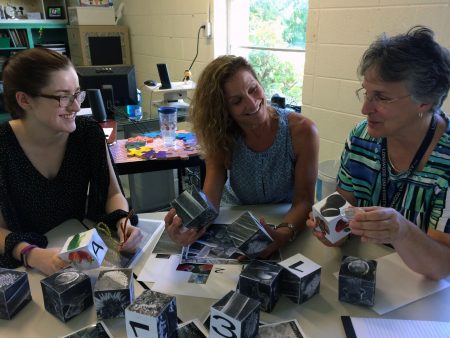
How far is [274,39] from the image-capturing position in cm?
329

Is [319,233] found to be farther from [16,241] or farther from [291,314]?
[16,241]

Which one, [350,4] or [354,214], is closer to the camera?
[354,214]

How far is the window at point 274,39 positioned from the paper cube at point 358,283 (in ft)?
7.54

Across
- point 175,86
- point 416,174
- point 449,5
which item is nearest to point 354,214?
point 416,174

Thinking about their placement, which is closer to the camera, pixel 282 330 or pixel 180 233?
pixel 282 330

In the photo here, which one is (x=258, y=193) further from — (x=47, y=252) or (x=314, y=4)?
(x=314, y=4)

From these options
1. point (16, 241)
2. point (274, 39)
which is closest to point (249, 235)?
point (16, 241)

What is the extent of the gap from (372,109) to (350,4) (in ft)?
4.88

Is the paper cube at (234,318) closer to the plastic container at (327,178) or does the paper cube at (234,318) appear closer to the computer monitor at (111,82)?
the plastic container at (327,178)

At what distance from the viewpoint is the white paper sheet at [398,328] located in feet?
2.95

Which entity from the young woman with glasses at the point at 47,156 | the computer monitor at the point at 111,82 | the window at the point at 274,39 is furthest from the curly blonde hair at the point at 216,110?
the window at the point at 274,39

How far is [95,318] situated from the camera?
976 mm

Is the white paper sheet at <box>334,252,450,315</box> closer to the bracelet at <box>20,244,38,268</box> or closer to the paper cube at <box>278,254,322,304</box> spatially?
the paper cube at <box>278,254,322,304</box>

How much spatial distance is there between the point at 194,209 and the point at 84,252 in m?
0.33
